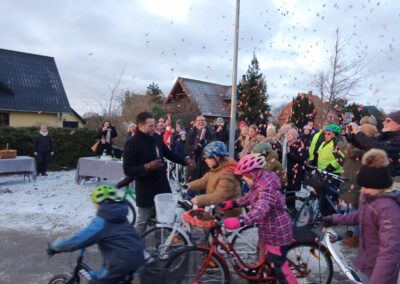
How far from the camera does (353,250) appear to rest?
20.1 feet

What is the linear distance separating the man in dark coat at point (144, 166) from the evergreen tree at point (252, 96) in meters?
20.6

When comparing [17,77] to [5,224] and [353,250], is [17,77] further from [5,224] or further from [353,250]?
[353,250]

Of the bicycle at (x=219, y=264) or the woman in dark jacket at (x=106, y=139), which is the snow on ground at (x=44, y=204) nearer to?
the woman in dark jacket at (x=106, y=139)

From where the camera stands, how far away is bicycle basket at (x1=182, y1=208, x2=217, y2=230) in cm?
412

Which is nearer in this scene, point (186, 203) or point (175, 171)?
point (186, 203)

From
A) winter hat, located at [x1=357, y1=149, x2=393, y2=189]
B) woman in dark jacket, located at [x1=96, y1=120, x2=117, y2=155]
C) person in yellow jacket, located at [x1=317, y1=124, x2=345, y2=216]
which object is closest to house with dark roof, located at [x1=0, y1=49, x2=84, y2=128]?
woman in dark jacket, located at [x1=96, y1=120, x2=117, y2=155]

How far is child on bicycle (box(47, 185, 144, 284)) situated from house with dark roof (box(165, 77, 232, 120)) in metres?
20.9

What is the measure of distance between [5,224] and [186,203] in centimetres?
463

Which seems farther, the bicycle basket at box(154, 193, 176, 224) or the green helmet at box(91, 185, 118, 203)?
the bicycle basket at box(154, 193, 176, 224)

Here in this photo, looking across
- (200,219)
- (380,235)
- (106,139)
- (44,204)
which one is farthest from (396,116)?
(106,139)

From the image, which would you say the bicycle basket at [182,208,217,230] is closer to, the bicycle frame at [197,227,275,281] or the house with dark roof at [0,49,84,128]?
the bicycle frame at [197,227,275,281]

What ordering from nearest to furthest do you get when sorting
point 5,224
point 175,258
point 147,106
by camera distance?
1. point 175,258
2. point 5,224
3. point 147,106

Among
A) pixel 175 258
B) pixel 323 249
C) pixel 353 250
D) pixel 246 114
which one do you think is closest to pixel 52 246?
pixel 175 258

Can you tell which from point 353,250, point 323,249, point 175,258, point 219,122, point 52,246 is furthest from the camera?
point 219,122
